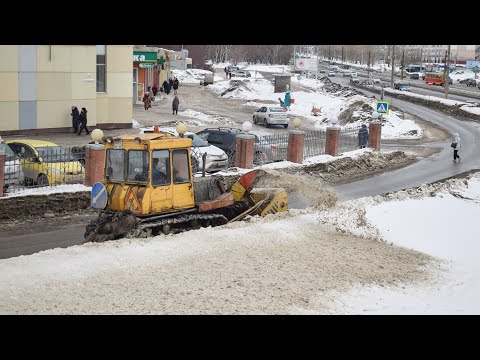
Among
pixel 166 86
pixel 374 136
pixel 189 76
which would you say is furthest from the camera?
pixel 189 76

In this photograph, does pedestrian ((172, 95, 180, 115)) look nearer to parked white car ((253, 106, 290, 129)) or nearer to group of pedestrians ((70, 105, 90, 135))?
parked white car ((253, 106, 290, 129))

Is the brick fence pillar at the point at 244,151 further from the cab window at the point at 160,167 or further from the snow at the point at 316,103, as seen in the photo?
the snow at the point at 316,103

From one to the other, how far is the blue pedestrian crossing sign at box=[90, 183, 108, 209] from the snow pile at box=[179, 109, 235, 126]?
90.0 feet

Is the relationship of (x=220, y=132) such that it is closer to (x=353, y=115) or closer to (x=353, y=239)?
(x=353, y=239)

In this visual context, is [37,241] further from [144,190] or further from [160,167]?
[160,167]

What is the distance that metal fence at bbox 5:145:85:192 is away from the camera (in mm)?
19359

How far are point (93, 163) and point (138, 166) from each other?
6438 mm

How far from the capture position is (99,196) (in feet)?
44.7

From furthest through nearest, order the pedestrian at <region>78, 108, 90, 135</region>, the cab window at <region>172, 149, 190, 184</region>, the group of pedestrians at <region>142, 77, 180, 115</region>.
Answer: the group of pedestrians at <region>142, 77, 180, 115</region> → the pedestrian at <region>78, 108, 90, 135</region> → the cab window at <region>172, 149, 190, 184</region>

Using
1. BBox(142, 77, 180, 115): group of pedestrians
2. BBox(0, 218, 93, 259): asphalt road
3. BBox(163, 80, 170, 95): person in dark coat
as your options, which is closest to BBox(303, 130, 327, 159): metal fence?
BBox(0, 218, 93, 259): asphalt road

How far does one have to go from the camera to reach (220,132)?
87.3 ft

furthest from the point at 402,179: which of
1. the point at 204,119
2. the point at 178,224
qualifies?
the point at 204,119

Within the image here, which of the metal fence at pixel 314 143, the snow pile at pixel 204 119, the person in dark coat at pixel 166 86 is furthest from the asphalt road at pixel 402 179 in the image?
the person in dark coat at pixel 166 86
